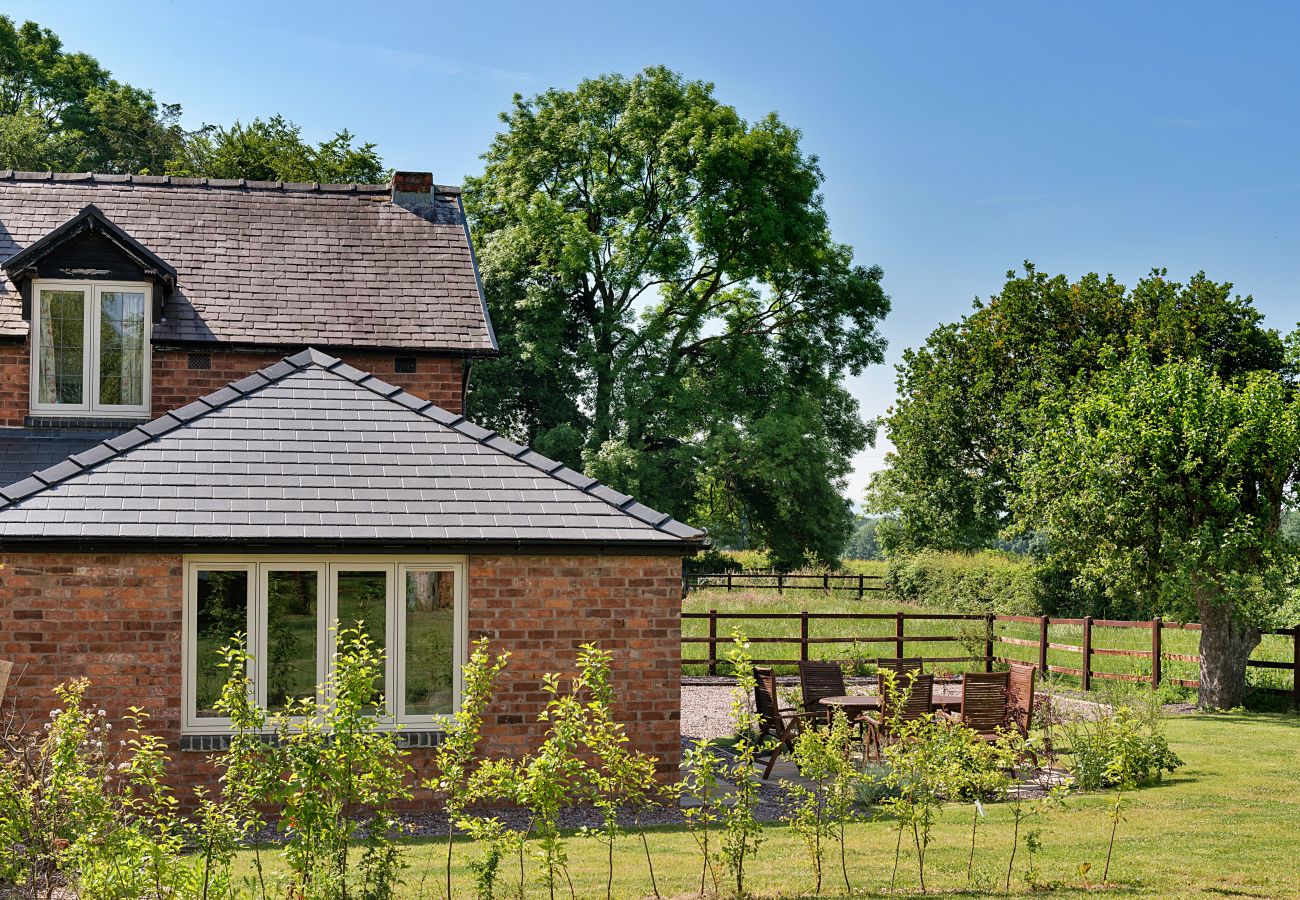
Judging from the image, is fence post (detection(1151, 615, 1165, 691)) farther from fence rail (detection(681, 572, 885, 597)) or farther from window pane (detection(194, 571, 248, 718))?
window pane (detection(194, 571, 248, 718))

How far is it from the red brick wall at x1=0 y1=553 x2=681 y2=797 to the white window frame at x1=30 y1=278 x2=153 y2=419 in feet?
18.8

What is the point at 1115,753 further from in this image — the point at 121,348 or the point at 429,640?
the point at 121,348

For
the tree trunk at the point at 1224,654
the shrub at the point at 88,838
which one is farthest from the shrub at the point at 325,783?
the tree trunk at the point at 1224,654

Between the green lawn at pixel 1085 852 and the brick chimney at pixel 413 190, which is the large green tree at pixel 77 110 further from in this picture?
the green lawn at pixel 1085 852

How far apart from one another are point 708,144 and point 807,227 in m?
4.36

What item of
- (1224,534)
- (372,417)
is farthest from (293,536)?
(1224,534)

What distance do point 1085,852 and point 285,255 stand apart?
1355cm

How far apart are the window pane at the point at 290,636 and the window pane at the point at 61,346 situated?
6507 mm

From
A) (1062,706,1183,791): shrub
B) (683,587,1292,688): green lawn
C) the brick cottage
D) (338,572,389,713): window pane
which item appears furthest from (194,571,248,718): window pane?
(683,587,1292,688): green lawn

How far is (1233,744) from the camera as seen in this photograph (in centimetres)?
1498

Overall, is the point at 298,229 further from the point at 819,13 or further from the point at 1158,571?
the point at 1158,571

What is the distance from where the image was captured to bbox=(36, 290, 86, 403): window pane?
15.3m

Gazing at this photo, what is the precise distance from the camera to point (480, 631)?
10875 mm

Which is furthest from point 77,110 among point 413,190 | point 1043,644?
point 1043,644
